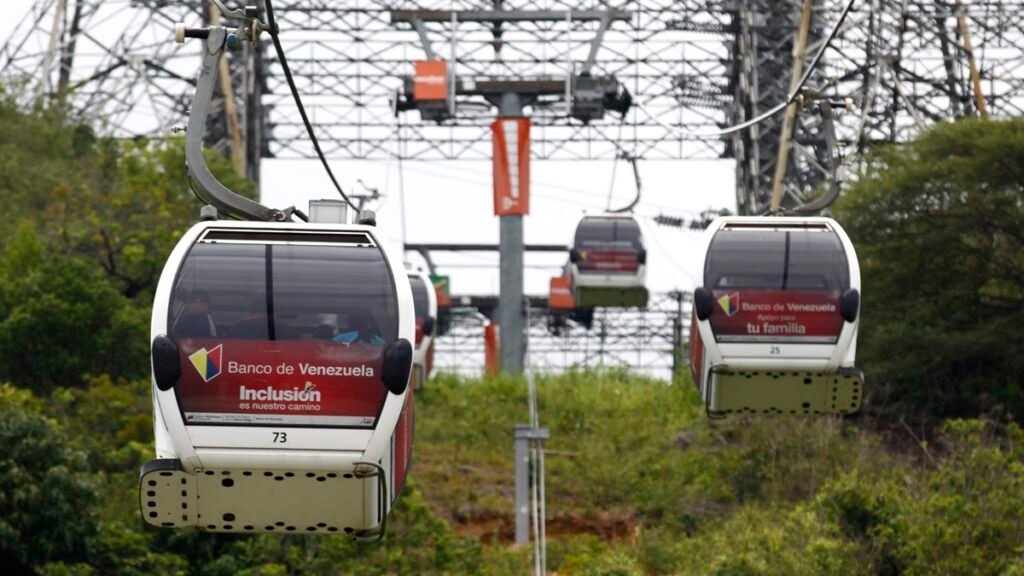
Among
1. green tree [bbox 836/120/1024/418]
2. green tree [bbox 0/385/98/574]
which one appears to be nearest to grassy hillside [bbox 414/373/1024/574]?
green tree [bbox 836/120/1024/418]

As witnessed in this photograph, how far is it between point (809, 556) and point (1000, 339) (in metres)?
8.87

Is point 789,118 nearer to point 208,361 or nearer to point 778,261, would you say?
point 778,261

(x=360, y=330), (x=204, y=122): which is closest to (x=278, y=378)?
(x=360, y=330)

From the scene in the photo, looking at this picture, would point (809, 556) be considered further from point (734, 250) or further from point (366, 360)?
point (366, 360)

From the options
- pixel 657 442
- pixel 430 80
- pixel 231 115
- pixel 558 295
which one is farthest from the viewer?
pixel 231 115

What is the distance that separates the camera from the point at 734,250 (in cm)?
1916

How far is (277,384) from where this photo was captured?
45.0 ft

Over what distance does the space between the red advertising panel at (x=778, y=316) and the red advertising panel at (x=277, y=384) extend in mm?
5768

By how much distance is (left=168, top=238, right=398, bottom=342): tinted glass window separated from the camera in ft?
45.3

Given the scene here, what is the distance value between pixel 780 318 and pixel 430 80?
26.6 metres

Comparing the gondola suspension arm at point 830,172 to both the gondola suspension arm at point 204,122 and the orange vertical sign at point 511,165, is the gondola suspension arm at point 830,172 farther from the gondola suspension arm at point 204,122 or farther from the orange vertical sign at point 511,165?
the orange vertical sign at point 511,165

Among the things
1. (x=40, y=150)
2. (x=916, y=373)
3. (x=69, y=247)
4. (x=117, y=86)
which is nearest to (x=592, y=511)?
(x=916, y=373)

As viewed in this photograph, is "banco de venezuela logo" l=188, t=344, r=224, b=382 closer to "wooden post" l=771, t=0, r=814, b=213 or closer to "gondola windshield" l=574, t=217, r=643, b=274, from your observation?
"gondola windshield" l=574, t=217, r=643, b=274

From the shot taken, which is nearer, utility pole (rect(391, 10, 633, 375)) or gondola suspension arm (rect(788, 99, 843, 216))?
gondola suspension arm (rect(788, 99, 843, 216))
